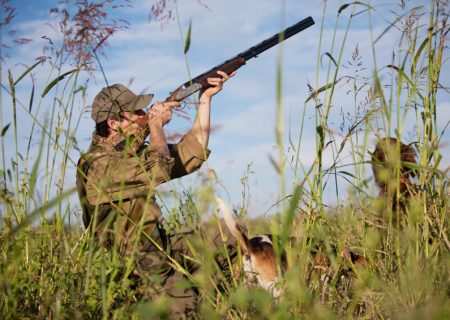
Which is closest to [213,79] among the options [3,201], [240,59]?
[240,59]

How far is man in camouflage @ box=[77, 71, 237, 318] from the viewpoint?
2.56m

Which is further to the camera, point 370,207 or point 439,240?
point 370,207

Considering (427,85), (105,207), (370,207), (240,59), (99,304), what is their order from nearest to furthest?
(99,304) → (427,85) → (370,207) → (105,207) → (240,59)

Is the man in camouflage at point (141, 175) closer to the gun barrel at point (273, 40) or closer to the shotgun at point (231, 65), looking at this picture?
the shotgun at point (231, 65)

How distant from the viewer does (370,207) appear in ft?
8.39

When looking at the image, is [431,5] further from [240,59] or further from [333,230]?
[240,59]

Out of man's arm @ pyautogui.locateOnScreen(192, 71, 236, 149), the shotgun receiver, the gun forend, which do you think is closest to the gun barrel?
the shotgun receiver

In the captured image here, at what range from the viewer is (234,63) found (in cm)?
422

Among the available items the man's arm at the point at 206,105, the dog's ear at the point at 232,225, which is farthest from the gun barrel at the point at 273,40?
the dog's ear at the point at 232,225

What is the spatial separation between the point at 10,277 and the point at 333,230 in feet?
4.87

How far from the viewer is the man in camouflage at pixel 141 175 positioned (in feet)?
8.40

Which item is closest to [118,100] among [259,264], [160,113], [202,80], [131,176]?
[160,113]

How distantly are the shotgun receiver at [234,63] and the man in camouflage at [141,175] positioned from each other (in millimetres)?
85

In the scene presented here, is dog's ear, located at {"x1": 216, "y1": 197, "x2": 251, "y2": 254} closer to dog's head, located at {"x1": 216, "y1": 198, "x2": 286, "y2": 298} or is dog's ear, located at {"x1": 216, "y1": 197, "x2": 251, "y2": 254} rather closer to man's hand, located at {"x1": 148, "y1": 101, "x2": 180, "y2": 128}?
dog's head, located at {"x1": 216, "y1": 198, "x2": 286, "y2": 298}
